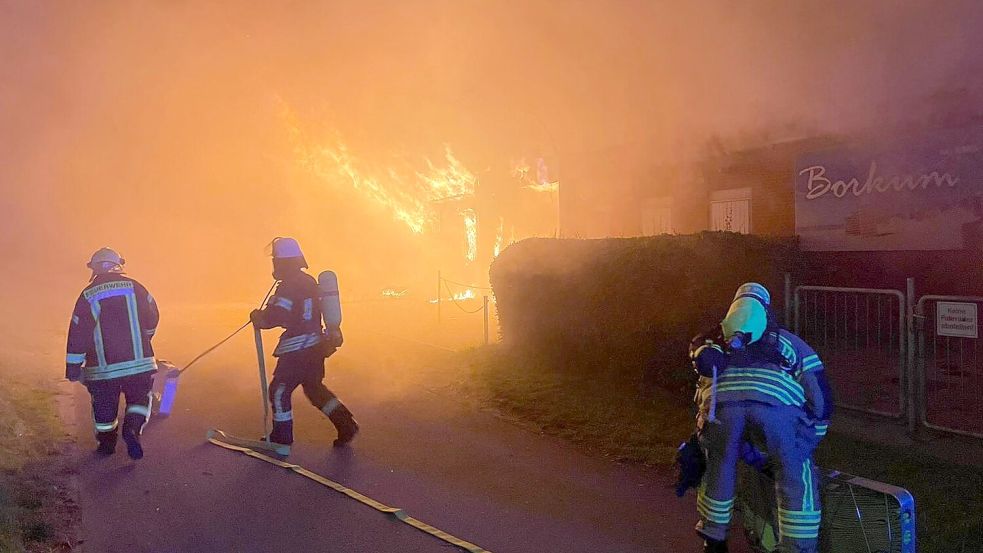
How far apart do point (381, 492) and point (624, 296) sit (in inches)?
152

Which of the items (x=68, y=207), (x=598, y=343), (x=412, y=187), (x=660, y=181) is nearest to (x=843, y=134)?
(x=660, y=181)

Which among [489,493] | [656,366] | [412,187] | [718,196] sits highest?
[412,187]

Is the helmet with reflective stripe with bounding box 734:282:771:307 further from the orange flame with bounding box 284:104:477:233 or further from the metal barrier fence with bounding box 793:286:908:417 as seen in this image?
the orange flame with bounding box 284:104:477:233

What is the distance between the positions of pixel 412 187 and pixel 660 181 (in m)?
13.9

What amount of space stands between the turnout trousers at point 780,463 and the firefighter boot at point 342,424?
3.42 meters

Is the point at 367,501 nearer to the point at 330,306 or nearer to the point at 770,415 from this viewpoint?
the point at 330,306

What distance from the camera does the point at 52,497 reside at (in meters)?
4.62

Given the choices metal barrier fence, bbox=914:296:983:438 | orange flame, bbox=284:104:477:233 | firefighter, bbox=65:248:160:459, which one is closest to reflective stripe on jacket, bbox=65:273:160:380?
firefighter, bbox=65:248:160:459

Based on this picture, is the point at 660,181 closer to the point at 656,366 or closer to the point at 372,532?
the point at 656,366

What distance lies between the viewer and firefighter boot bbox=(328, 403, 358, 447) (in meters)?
5.93

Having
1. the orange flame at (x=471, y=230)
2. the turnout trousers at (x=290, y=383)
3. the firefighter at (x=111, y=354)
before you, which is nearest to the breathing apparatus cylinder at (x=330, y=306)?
the turnout trousers at (x=290, y=383)

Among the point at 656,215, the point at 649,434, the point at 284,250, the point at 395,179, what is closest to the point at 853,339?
the point at 649,434

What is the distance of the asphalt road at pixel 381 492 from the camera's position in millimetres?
4020

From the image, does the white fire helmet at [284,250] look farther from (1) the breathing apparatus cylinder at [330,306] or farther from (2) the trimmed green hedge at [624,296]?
(2) the trimmed green hedge at [624,296]
